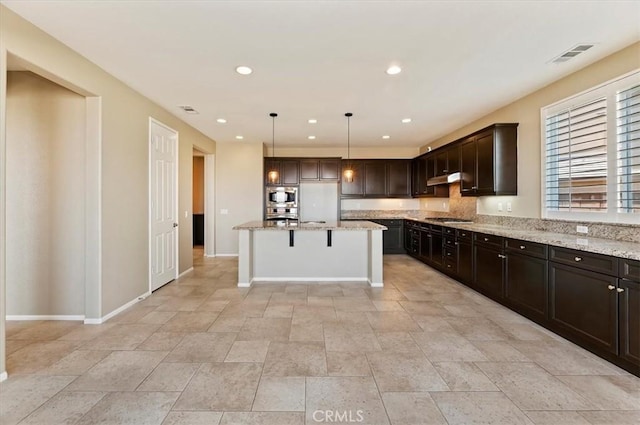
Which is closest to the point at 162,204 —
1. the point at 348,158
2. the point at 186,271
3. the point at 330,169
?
the point at 186,271

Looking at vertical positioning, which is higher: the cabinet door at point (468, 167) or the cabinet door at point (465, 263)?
the cabinet door at point (468, 167)

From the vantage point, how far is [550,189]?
3.67m

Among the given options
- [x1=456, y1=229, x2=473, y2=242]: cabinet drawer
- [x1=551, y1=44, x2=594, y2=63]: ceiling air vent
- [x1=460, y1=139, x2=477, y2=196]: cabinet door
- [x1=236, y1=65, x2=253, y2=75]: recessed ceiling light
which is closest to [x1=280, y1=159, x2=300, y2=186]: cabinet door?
[x1=460, y1=139, x2=477, y2=196]: cabinet door

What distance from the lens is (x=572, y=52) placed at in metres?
2.87

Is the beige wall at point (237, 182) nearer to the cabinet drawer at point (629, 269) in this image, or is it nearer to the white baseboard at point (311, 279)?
the white baseboard at point (311, 279)

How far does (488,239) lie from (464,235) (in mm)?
602

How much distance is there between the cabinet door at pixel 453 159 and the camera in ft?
17.3

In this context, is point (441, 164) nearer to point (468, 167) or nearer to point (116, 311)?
point (468, 167)

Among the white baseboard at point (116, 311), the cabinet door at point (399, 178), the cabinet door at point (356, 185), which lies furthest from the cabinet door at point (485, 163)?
the white baseboard at point (116, 311)

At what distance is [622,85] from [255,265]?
485 cm

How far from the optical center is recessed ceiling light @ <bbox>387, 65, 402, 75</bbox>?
3162 mm

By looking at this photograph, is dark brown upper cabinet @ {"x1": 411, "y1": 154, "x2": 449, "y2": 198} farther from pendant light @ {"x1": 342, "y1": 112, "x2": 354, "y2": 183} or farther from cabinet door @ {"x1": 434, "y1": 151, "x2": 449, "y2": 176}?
pendant light @ {"x1": 342, "y1": 112, "x2": 354, "y2": 183}

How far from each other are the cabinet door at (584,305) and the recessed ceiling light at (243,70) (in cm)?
361

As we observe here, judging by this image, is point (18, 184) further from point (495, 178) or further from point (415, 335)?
point (495, 178)
